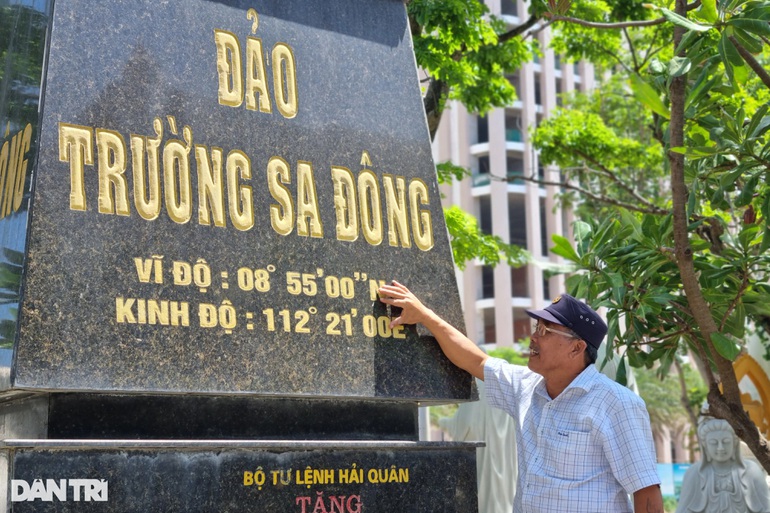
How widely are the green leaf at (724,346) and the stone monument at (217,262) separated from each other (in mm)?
1418

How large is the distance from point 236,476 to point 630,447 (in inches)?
57.0

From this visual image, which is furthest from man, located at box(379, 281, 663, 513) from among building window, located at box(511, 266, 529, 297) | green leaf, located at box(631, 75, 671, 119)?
building window, located at box(511, 266, 529, 297)

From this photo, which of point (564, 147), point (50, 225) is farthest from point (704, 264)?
point (564, 147)

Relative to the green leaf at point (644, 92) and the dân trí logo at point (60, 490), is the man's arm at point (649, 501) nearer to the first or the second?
the green leaf at point (644, 92)

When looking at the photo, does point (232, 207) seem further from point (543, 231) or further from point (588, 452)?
point (543, 231)

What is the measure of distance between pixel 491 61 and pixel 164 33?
8.70 m

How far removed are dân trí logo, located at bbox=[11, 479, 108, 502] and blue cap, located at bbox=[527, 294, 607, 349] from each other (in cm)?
181

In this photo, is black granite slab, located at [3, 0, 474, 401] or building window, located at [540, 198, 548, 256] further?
building window, located at [540, 198, 548, 256]

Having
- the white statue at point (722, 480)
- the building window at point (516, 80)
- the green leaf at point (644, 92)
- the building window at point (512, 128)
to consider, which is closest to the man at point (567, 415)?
the green leaf at point (644, 92)

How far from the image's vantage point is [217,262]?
3.96m

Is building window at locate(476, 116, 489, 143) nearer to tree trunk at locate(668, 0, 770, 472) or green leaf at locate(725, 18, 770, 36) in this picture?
tree trunk at locate(668, 0, 770, 472)

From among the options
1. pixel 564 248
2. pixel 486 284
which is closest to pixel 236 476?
pixel 564 248

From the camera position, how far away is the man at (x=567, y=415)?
3.93 m

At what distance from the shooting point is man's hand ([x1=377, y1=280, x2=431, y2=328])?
436cm
